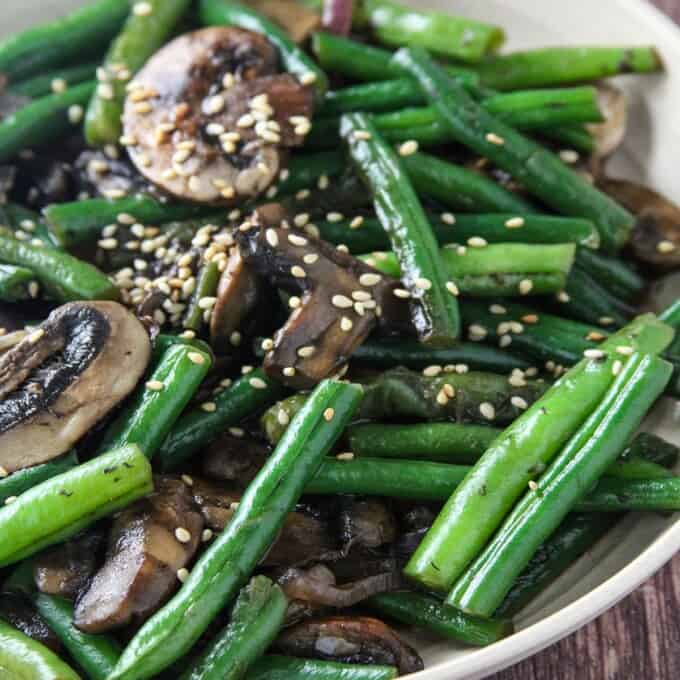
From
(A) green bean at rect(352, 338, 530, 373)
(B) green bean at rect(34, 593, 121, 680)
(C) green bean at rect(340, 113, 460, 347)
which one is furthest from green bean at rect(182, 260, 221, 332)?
(B) green bean at rect(34, 593, 121, 680)

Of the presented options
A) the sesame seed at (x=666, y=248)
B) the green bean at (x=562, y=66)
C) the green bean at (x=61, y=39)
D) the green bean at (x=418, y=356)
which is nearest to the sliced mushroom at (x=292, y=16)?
the green bean at (x=61, y=39)

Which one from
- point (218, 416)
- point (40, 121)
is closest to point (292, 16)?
point (40, 121)

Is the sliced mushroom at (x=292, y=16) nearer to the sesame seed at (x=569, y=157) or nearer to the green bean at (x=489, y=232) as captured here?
the green bean at (x=489, y=232)

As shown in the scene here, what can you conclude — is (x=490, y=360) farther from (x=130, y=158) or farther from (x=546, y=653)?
(x=130, y=158)

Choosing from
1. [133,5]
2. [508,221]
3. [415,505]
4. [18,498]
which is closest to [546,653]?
[415,505]

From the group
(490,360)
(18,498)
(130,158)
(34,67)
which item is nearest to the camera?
(18,498)

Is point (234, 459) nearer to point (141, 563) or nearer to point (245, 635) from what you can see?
point (141, 563)

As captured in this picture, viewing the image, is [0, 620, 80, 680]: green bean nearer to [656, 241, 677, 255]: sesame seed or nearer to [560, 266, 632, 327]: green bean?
[560, 266, 632, 327]: green bean
